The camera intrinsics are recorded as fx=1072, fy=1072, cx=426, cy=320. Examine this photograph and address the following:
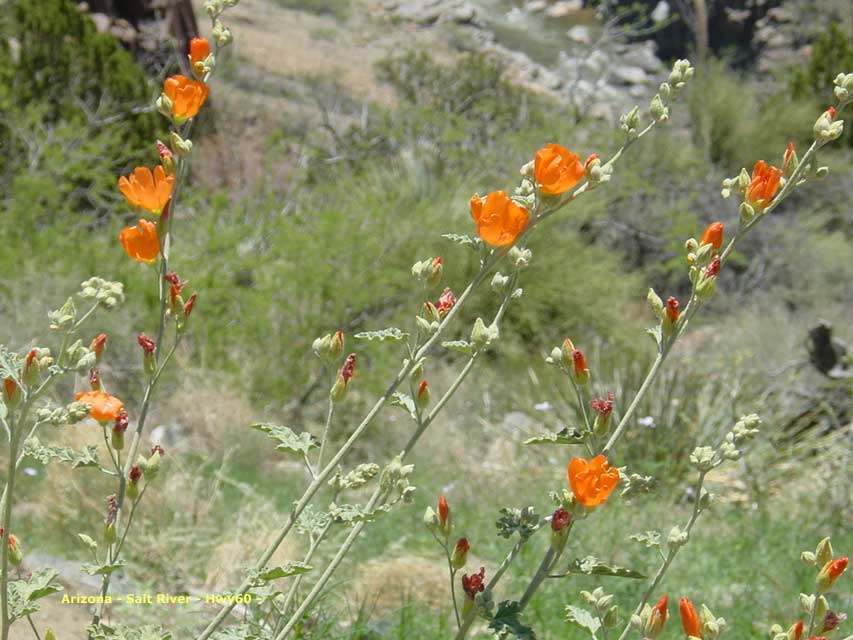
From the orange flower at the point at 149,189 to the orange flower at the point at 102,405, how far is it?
29 cm

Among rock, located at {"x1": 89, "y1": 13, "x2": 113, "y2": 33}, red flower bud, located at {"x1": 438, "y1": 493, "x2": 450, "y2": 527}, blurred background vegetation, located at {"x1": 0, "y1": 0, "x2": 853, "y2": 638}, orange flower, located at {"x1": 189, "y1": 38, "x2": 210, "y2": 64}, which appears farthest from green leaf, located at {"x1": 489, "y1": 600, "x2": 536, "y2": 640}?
rock, located at {"x1": 89, "y1": 13, "x2": 113, "y2": 33}

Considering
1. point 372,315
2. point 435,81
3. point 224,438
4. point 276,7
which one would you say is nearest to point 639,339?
point 372,315

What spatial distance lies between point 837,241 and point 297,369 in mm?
8217

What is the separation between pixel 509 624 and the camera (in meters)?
1.42

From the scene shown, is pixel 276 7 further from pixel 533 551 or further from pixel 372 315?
pixel 533 551

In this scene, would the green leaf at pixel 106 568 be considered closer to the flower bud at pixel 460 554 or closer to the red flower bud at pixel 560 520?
the flower bud at pixel 460 554

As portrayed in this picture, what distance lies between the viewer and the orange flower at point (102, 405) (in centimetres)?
143

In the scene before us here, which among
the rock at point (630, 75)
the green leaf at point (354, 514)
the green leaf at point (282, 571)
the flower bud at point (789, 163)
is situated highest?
the flower bud at point (789, 163)

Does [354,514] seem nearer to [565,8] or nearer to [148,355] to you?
[148,355]

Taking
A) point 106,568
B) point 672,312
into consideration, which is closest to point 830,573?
point 672,312

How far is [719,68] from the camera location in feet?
57.7

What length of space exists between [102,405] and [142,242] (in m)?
0.25

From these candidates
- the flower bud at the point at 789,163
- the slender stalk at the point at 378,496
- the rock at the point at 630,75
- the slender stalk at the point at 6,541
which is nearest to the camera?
the slender stalk at the point at 6,541

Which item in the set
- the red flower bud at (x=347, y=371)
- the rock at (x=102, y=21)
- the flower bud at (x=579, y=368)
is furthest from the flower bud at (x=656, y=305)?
the rock at (x=102, y=21)
